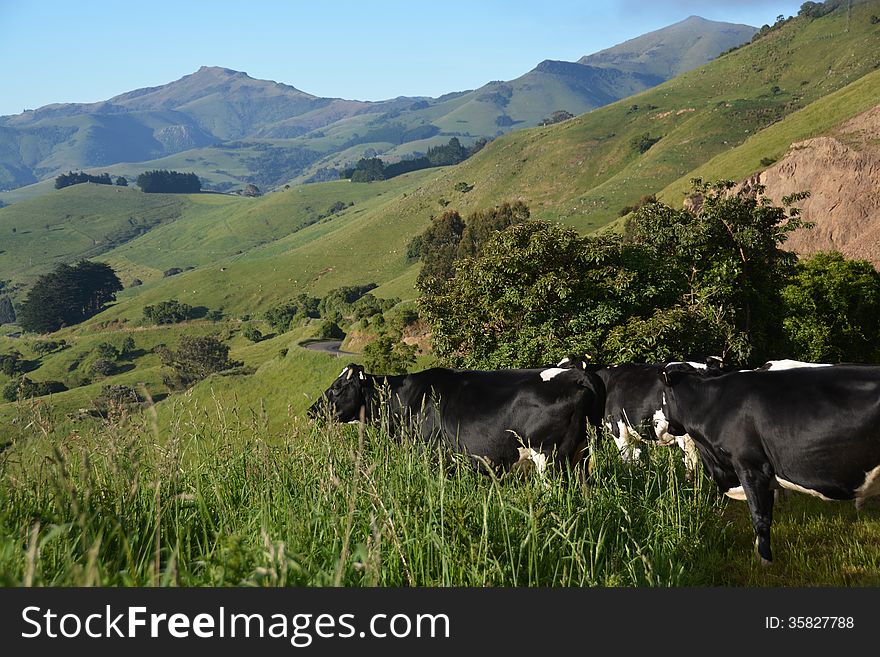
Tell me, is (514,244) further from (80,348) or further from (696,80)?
(696,80)

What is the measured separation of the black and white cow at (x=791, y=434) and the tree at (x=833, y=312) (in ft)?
120

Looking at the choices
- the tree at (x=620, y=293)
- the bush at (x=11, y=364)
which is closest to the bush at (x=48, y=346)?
the bush at (x=11, y=364)

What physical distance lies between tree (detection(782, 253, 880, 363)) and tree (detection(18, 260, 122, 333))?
158 m

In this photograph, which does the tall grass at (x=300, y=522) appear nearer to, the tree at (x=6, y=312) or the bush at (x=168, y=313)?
the bush at (x=168, y=313)

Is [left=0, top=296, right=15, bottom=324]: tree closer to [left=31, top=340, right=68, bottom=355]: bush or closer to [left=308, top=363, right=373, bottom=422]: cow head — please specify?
[left=31, top=340, right=68, bottom=355]: bush

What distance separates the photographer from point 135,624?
3.87 metres

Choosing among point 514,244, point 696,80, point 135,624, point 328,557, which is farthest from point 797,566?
point 696,80

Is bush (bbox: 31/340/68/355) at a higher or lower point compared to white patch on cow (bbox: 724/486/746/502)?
lower

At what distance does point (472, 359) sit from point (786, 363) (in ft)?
72.0

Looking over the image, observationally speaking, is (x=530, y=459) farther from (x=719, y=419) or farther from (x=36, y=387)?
(x=36, y=387)

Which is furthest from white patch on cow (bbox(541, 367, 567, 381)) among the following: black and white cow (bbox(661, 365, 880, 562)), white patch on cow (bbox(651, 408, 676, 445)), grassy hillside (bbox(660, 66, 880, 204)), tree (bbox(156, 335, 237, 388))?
tree (bbox(156, 335, 237, 388))

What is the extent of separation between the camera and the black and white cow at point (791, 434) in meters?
7.93

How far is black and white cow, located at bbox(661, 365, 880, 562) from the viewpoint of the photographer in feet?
26.0

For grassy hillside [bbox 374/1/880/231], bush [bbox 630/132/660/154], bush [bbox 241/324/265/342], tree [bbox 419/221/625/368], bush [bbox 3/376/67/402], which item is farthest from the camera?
bush [bbox 630/132/660/154]
